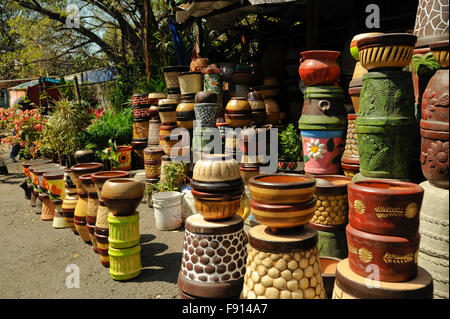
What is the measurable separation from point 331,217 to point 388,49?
4.07ft

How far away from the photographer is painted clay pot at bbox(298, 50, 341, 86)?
3.03 meters

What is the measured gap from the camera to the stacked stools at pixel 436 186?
1.79 metres

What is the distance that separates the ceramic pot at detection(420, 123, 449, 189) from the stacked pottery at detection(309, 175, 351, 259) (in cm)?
67

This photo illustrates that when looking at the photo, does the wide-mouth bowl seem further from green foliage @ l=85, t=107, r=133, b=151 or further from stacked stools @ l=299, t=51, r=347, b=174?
green foliage @ l=85, t=107, r=133, b=151

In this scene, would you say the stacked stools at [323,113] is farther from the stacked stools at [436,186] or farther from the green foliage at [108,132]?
the green foliage at [108,132]

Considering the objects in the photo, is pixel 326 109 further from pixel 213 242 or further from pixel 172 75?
pixel 172 75

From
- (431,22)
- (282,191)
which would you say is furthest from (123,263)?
(431,22)

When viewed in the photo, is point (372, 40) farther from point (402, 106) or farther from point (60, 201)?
point (60, 201)

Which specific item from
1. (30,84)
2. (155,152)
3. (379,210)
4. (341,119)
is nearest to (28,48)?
(30,84)

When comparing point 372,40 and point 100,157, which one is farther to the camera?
point 100,157

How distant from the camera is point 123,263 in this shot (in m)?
3.00

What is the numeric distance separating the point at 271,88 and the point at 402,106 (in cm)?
257

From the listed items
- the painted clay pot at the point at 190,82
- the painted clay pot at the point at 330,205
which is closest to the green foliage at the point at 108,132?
the painted clay pot at the point at 190,82
